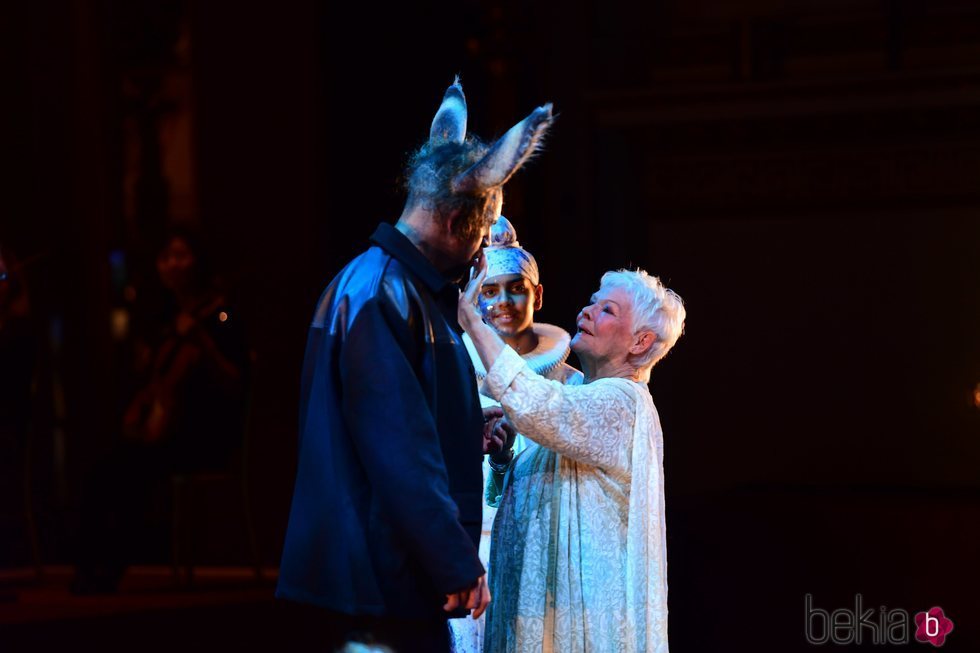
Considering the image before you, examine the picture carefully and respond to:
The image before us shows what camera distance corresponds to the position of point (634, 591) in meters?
2.50

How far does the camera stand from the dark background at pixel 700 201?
6.14 metres

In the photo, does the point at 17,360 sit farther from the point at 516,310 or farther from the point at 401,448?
the point at 401,448

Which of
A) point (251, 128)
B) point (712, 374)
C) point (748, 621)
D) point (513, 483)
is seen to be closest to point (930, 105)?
point (712, 374)

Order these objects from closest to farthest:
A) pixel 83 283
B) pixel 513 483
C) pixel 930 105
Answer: pixel 513 483, pixel 930 105, pixel 83 283

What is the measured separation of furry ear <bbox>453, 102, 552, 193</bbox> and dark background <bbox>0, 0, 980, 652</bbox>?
11.1 ft

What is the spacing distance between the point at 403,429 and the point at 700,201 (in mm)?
4745

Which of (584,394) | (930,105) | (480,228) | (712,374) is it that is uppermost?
(930,105)

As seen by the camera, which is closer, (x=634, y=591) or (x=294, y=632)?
(x=634, y=591)

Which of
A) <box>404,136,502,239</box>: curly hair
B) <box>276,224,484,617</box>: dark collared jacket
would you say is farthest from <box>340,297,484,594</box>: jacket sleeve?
<box>404,136,502,239</box>: curly hair

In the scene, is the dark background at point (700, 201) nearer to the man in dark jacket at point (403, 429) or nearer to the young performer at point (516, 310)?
the young performer at point (516, 310)

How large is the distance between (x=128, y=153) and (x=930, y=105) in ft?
15.0

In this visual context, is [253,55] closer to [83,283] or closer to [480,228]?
[83,283]

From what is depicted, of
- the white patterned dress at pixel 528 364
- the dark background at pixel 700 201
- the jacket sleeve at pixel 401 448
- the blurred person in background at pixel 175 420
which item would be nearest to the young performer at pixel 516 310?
the white patterned dress at pixel 528 364

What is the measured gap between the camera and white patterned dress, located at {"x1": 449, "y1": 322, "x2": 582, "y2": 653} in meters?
2.79
